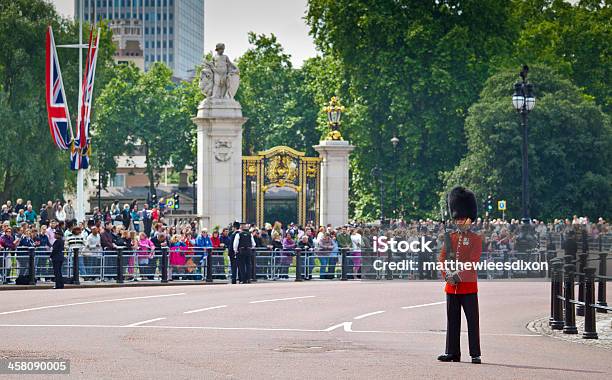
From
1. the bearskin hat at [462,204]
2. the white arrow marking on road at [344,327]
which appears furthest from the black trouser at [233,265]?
the bearskin hat at [462,204]

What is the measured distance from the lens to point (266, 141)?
92.7 metres

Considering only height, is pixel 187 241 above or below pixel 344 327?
above

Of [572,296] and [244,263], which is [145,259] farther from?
[572,296]

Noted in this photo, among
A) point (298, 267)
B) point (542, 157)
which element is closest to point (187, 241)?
point (298, 267)

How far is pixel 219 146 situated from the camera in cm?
4659

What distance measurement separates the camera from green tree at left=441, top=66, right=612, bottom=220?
2505 inches

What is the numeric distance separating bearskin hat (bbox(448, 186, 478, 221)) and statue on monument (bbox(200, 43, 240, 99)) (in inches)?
1179

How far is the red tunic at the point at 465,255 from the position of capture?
16.8m

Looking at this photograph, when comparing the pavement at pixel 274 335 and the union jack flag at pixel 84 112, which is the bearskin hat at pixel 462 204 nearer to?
the pavement at pixel 274 335

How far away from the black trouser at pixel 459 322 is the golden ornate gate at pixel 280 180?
101 feet

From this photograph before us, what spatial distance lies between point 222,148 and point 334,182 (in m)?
4.49

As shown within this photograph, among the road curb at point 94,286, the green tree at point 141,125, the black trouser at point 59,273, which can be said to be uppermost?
the green tree at point 141,125

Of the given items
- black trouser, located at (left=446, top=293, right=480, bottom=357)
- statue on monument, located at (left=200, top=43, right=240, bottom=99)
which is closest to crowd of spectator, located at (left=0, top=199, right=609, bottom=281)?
statue on monument, located at (left=200, top=43, right=240, bottom=99)

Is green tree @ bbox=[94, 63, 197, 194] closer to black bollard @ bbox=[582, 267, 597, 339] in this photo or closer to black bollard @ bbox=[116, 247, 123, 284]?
black bollard @ bbox=[116, 247, 123, 284]
